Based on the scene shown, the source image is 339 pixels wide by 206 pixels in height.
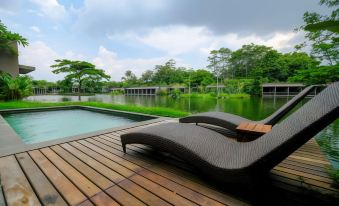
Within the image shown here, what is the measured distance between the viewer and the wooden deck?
1.53 meters

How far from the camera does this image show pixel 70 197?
155cm

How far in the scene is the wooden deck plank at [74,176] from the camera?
1.66 metres

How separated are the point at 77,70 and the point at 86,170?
72.7 ft

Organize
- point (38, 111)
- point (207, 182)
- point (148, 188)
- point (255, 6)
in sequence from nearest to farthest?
point (148, 188) → point (207, 182) → point (38, 111) → point (255, 6)

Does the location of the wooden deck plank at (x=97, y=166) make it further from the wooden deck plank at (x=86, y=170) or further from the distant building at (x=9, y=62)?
the distant building at (x=9, y=62)

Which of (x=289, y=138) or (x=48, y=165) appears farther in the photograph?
(x=48, y=165)

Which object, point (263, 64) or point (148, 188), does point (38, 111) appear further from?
point (263, 64)

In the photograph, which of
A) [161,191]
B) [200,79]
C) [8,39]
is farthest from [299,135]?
[200,79]

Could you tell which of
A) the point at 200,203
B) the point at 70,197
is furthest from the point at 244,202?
the point at 70,197

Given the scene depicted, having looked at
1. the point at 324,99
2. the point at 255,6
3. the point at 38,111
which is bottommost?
the point at 38,111

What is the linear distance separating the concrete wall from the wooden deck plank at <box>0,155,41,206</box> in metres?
14.7

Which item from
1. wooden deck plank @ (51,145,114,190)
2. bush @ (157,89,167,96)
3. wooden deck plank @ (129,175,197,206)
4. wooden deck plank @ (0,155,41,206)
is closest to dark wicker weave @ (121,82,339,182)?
wooden deck plank @ (129,175,197,206)

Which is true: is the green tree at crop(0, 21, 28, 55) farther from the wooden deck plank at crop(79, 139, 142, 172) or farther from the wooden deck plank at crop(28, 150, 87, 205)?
the wooden deck plank at crop(28, 150, 87, 205)

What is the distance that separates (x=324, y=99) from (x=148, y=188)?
1884 millimetres
